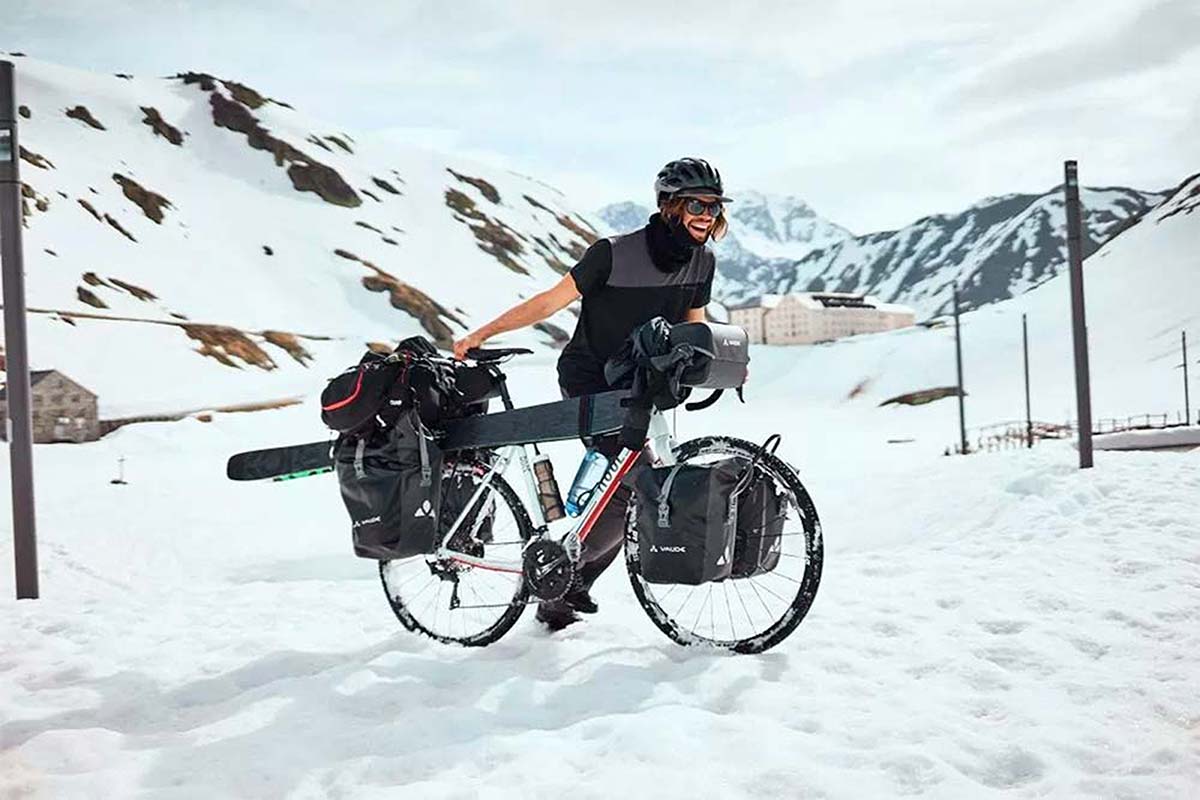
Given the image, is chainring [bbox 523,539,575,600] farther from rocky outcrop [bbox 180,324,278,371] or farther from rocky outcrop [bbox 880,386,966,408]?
rocky outcrop [bbox 880,386,966,408]

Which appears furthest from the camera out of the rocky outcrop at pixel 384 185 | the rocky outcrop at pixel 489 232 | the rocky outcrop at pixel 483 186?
the rocky outcrop at pixel 483 186

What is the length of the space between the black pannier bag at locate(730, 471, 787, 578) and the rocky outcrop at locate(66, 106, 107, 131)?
115843 mm

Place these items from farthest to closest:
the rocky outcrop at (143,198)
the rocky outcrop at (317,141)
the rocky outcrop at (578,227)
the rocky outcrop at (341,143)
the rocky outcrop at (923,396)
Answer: the rocky outcrop at (578,227), the rocky outcrop at (341,143), the rocky outcrop at (317,141), the rocky outcrop at (143,198), the rocky outcrop at (923,396)

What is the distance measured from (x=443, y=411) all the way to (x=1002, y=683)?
3.07 meters

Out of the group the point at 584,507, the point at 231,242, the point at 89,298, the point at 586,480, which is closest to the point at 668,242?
the point at 586,480

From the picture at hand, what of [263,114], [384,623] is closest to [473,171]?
[263,114]

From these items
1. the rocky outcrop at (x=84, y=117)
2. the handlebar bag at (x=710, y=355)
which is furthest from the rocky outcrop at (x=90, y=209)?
the handlebar bag at (x=710, y=355)

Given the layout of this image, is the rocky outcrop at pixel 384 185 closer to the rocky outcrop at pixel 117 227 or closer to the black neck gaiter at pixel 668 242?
the rocky outcrop at pixel 117 227

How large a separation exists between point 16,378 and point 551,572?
461cm

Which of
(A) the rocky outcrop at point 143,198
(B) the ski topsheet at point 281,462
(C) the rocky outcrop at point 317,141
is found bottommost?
(B) the ski topsheet at point 281,462

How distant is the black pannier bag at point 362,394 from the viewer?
14.8ft

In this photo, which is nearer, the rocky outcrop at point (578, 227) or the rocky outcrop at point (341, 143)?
the rocky outcrop at point (341, 143)

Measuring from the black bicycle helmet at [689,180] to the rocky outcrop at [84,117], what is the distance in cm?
11489

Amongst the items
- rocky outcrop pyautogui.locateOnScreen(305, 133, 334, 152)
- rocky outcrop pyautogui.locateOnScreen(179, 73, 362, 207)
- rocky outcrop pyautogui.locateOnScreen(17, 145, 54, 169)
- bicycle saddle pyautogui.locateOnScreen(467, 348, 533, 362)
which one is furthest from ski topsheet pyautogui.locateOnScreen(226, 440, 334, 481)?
rocky outcrop pyautogui.locateOnScreen(305, 133, 334, 152)
